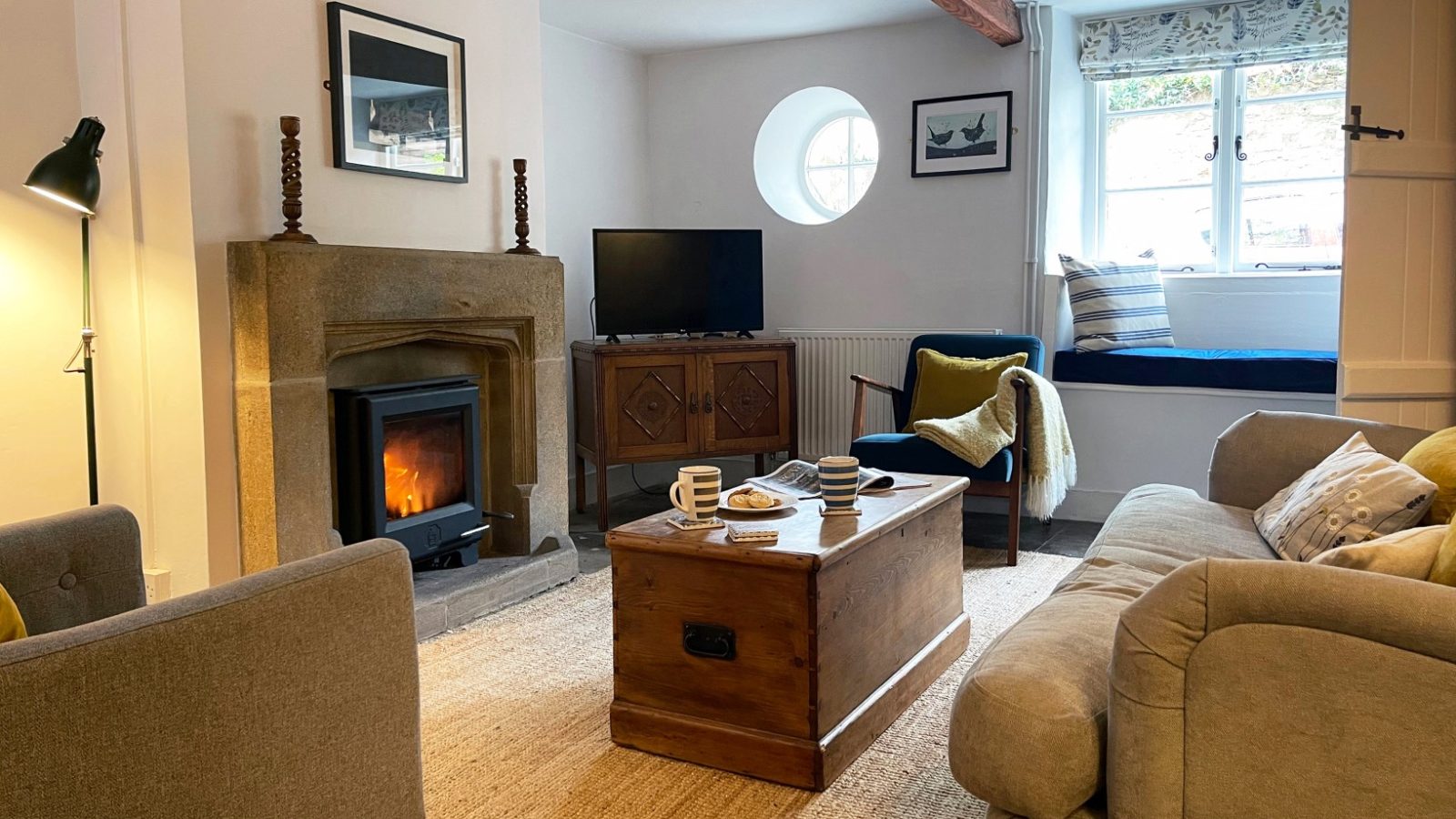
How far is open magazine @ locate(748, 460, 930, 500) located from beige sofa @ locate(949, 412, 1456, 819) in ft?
3.62

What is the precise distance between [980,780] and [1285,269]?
402 cm

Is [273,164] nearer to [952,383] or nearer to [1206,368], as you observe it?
[952,383]

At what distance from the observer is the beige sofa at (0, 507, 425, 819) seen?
105 centimetres

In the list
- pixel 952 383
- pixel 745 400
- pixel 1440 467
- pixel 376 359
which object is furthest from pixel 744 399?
pixel 1440 467

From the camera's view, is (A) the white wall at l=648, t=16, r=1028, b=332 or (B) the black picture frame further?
(A) the white wall at l=648, t=16, r=1028, b=332

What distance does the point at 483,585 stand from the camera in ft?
11.6

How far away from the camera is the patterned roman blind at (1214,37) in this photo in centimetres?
457

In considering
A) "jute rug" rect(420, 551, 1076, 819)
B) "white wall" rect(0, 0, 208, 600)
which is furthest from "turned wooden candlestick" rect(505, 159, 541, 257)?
"jute rug" rect(420, 551, 1076, 819)

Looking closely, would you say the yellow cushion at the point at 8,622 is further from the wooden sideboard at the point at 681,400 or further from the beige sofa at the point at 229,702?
the wooden sideboard at the point at 681,400

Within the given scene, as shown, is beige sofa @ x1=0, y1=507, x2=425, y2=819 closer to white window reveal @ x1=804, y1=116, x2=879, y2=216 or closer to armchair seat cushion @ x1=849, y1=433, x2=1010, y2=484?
armchair seat cushion @ x1=849, y1=433, x2=1010, y2=484

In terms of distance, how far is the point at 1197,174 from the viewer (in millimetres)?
5035

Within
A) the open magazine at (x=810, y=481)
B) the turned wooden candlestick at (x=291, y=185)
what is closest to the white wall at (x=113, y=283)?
the turned wooden candlestick at (x=291, y=185)

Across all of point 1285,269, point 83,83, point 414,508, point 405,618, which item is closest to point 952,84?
point 1285,269

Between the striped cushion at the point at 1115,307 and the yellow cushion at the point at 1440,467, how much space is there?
2.46 m
